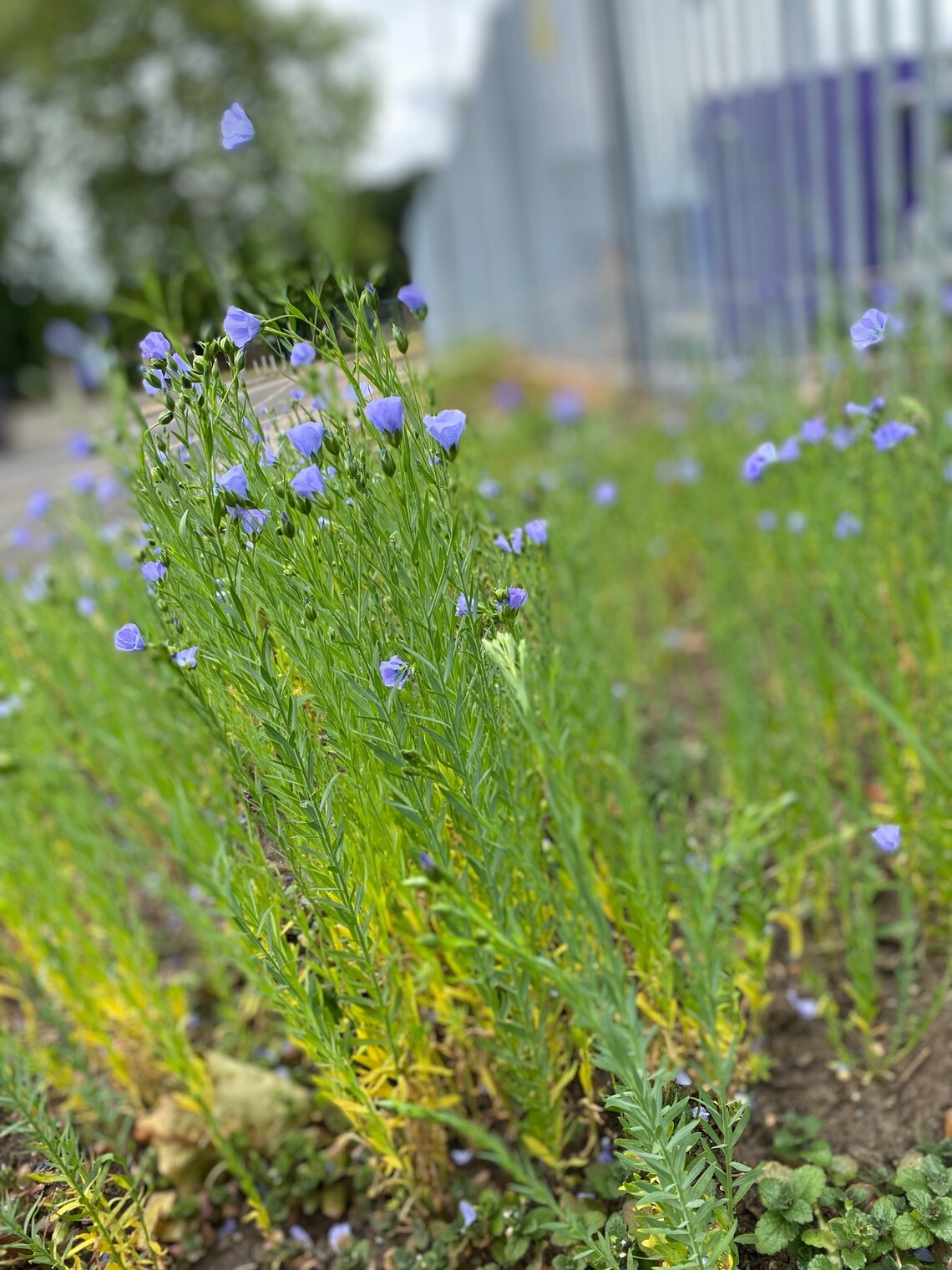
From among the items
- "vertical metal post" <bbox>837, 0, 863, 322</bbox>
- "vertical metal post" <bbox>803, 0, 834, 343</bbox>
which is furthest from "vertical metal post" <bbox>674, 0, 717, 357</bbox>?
"vertical metal post" <bbox>837, 0, 863, 322</bbox>

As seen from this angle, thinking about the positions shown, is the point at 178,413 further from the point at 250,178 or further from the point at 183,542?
the point at 250,178

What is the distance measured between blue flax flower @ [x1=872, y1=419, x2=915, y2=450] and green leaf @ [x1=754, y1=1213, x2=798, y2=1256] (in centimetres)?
109

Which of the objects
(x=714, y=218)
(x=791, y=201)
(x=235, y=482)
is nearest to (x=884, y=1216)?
(x=235, y=482)

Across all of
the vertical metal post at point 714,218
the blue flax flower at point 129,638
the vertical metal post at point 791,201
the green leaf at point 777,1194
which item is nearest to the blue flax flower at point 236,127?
the blue flax flower at point 129,638

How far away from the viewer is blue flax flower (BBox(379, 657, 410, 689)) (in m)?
1.04

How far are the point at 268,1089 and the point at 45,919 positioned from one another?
525 millimetres

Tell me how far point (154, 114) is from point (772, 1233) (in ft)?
65.8

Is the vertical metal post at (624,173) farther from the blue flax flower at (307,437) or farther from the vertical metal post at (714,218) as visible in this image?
the blue flax flower at (307,437)

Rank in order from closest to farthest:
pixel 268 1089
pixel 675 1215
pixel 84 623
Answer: pixel 675 1215
pixel 268 1089
pixel 84 623

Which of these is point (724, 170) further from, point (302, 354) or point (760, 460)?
point (302, 354)

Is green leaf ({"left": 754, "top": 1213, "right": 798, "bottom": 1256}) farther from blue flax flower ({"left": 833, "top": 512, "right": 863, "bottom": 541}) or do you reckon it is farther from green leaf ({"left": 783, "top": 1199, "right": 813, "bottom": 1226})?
blue flax flower ({"left": 833, "top": 512, "right": 863, "bottom": 541})

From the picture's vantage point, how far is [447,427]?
1059 millimetres

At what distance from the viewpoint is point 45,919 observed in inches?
69.0

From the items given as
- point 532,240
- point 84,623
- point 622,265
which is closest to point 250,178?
point 532,240
